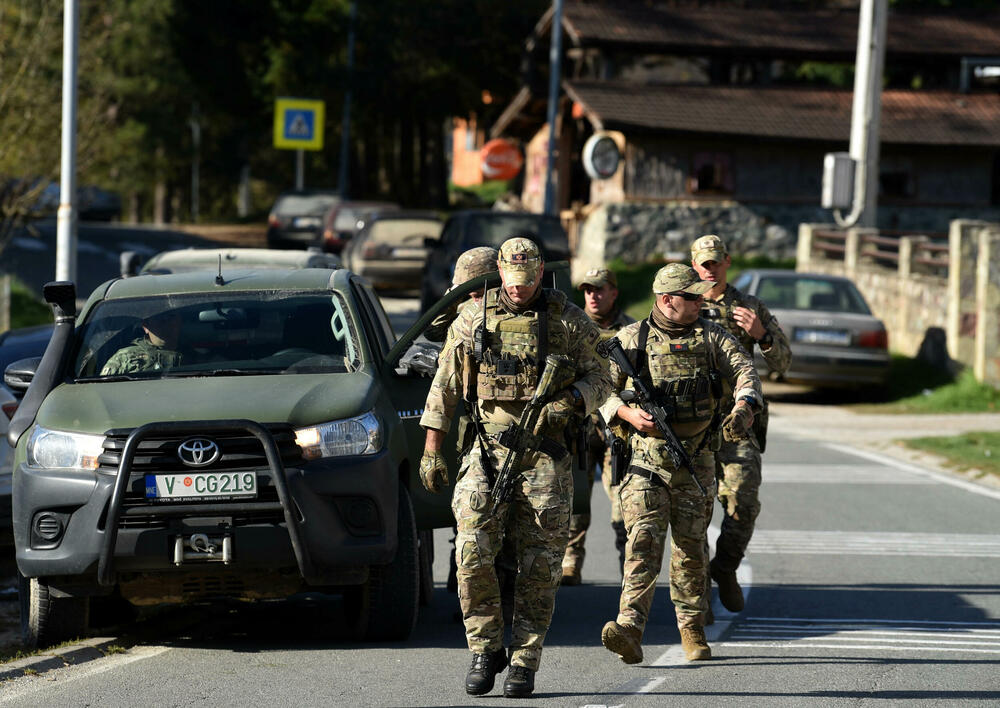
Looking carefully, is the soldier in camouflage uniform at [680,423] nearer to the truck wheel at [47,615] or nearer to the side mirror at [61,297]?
the truck wheel at [47,615]

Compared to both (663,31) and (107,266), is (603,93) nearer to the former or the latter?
(663,31)

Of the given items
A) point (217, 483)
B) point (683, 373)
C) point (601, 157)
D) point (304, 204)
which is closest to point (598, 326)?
point (683, 373)

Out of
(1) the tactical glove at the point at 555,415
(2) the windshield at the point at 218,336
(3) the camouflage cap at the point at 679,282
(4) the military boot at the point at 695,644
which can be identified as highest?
(3) the camouflage cap at the point at 679,282

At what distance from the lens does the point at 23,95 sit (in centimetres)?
2275

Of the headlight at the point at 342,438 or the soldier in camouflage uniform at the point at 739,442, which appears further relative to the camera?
the soldier in camouflage uniform at the point at 739,442

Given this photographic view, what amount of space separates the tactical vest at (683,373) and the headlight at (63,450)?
2460 mm

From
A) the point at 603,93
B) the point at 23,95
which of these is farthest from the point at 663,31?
the point at 23,95

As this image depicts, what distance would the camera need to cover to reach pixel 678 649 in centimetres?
762

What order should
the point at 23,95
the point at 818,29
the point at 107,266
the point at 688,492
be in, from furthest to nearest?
the point at 818,29
the point at 107,266
the point at 23,95
the point at 688,492

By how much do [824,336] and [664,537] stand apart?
44.2 ft

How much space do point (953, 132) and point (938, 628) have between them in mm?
31766

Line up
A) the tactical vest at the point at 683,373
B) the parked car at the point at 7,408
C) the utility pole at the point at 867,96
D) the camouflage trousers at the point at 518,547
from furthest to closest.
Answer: the utility pole at the point at 867,96 < the parked car at the point at 7,408 < the tactical vest at the point at 683,373 < the camouflage trousers at the point at 518,547

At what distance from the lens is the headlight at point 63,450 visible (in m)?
6.90

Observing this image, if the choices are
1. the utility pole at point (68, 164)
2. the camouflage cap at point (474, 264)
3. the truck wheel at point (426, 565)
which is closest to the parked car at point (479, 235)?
the utility pole at point (68, 164)
